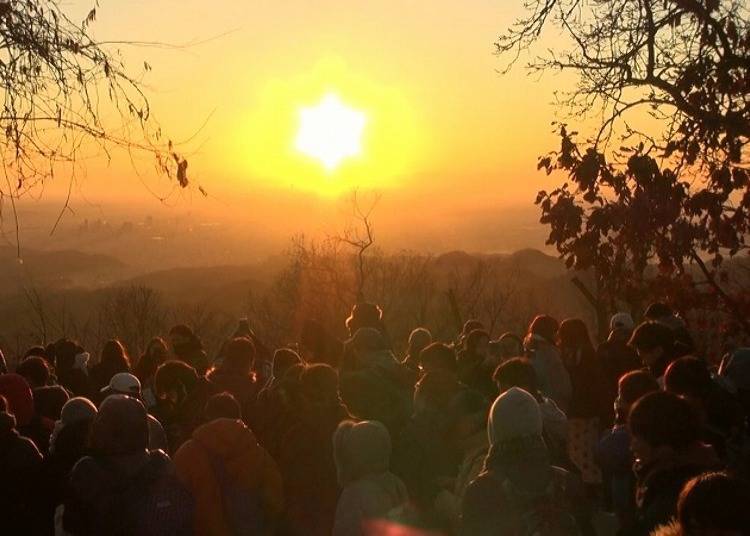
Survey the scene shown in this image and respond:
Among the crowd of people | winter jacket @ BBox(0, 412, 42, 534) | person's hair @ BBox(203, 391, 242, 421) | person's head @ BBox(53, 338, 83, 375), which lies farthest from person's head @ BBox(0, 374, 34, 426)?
person's head @ BBox(53, 338, 83, 375)

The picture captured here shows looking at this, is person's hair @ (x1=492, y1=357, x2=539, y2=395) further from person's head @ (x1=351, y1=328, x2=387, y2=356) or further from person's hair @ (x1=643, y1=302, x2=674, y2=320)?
person's hair @ (x1=643, y1=302, x2=674, y2=320)

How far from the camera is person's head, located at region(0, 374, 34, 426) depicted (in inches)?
278

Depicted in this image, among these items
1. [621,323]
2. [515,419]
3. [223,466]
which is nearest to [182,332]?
[223,466]

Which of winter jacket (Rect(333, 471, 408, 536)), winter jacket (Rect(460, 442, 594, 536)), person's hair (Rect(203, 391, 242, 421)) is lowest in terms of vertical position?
winter jacket (Rect(333, 471, 408, 536))

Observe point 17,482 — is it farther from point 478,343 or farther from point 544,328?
point 544,328

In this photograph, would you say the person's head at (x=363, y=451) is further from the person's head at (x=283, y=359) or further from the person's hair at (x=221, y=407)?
the person's head at (x=283, y=359)

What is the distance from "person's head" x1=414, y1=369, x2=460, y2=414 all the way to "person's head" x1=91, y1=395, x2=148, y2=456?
7.93ft

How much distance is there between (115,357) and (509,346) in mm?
4218

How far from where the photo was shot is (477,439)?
23.2 ft

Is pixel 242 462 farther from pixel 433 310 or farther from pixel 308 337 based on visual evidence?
pixel 433 310

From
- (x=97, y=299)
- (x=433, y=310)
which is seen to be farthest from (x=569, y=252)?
(x=97, y=299)

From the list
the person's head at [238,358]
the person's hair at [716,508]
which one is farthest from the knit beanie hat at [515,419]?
the person's head at [238,358]

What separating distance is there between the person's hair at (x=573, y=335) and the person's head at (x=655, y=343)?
91.0 inches

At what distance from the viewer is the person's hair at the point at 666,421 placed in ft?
15.6
